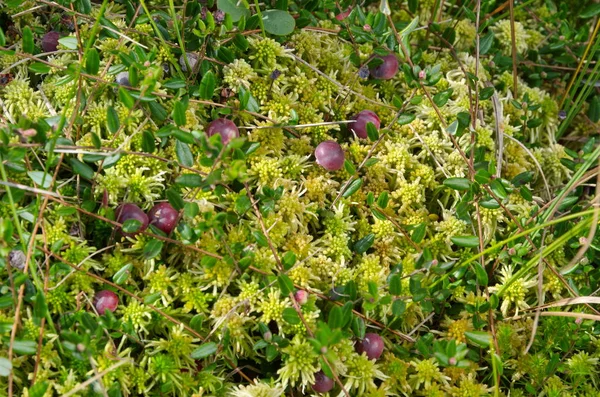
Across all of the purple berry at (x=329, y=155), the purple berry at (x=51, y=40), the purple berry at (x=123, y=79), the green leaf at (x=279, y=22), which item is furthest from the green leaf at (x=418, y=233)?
the purple berry at (x=51, y=40)

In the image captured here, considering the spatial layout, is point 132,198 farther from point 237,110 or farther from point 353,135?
point 353,135

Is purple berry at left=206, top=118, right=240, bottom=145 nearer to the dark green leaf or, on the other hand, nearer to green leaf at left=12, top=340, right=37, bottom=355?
the dark green leaf

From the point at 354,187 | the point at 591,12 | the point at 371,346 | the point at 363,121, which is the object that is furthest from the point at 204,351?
the point at 591,12

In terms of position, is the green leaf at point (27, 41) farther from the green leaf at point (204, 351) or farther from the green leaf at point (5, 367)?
the green leaf at point (204, 351)

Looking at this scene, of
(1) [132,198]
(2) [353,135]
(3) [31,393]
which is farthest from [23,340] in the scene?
(2) [353,135]

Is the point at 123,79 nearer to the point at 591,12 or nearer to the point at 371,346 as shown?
the point at 371,346
